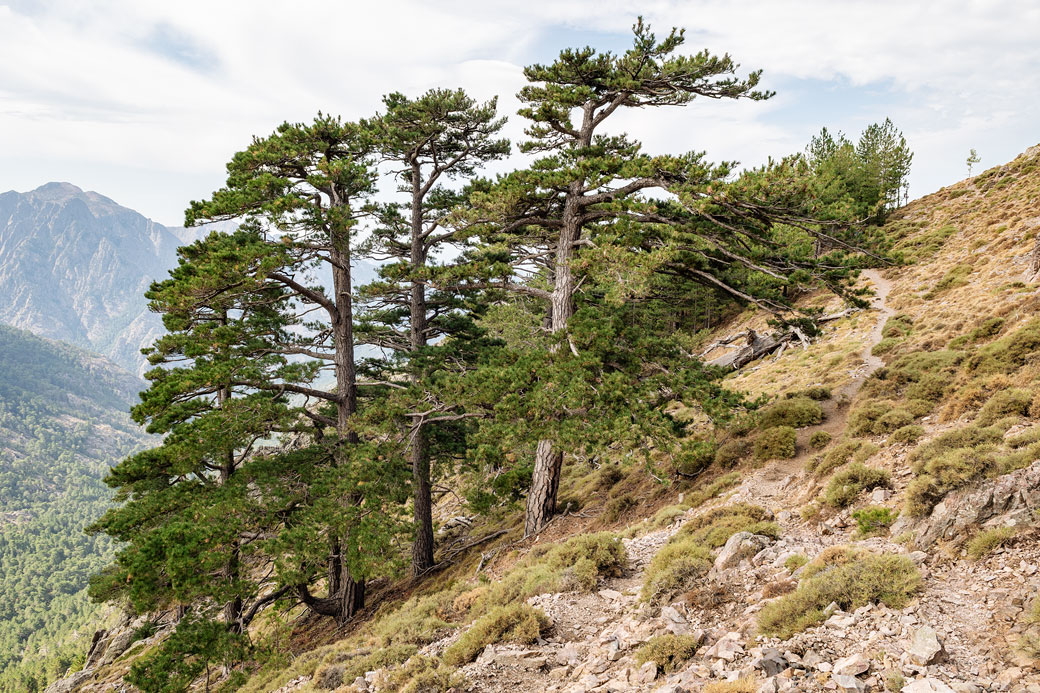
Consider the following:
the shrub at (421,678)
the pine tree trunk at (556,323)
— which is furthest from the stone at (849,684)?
the pine tree trunk at (556,323)

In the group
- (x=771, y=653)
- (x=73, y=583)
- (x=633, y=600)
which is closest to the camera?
(x=771, y=653)

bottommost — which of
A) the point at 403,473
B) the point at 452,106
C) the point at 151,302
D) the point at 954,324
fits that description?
the point at 403,473

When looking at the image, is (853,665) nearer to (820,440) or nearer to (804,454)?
(804,454)

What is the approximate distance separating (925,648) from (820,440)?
7485 millimetres

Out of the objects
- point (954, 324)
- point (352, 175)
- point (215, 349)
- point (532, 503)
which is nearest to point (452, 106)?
point (352, 175)

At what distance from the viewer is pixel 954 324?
1548cm

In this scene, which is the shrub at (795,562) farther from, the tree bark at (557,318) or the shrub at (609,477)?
the shrub at (609,477)

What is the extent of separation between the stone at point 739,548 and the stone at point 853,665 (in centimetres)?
270

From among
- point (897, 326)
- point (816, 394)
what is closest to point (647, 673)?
point (816, 394)

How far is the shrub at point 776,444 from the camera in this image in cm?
1109

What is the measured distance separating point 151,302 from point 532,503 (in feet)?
32.5

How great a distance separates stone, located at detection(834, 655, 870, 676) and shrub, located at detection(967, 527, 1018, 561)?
2044 mm

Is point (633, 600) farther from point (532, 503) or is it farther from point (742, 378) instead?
point (742, 378)

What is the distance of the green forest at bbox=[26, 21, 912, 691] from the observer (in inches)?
406
